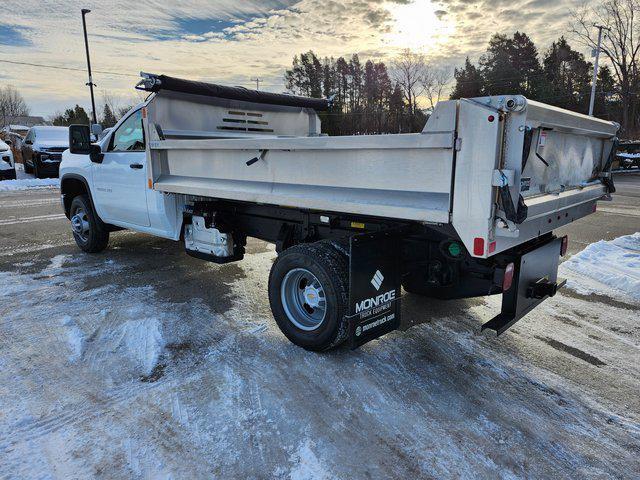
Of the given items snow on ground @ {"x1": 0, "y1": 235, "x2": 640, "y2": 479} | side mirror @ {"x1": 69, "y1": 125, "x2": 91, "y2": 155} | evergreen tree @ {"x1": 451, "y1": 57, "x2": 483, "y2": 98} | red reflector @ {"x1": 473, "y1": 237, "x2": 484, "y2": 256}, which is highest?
evergreen tree @ {"x1": 451, "y1": 57, "x2": 483, "y2": 98}

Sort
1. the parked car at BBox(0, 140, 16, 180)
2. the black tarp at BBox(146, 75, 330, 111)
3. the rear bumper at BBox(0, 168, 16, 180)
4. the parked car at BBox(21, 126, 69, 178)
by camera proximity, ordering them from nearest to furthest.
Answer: the black tarp at BBox(146, 75, 330, 111) → the parked car at BBox(0, 140, 16, 180) → the rear bumper at BBox(0, 168, 16, 180) → the parked car at BBox(21, 126, 69, 178)

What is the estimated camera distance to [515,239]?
9.30 feet

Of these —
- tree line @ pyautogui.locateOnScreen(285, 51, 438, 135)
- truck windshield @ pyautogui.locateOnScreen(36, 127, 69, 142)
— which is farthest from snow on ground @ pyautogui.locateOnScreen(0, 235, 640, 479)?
tree line @ pyautogui.locateOnScreen(285, 51, 438, 135)

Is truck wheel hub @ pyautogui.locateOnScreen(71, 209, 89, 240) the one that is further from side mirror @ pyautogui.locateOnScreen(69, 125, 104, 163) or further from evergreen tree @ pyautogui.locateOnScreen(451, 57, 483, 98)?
evergreen tree @ pyautogui.locateOnScreen(451, 57, 483, 98)

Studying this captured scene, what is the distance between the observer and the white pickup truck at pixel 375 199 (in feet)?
8.48

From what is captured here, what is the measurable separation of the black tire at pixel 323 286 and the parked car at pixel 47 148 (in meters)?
16.5

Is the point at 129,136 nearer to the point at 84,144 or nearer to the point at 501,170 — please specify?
the point at 84,144

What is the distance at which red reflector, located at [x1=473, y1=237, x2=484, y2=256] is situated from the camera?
259 centimetres

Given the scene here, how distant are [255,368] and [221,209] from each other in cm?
208

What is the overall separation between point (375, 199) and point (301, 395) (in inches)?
56.5

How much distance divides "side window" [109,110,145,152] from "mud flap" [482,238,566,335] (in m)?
4.19

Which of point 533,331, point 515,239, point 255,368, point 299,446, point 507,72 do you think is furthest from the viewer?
point 507,72

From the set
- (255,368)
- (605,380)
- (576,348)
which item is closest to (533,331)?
(576,348)

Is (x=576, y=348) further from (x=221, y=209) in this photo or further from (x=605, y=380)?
(x=221, y=209)
